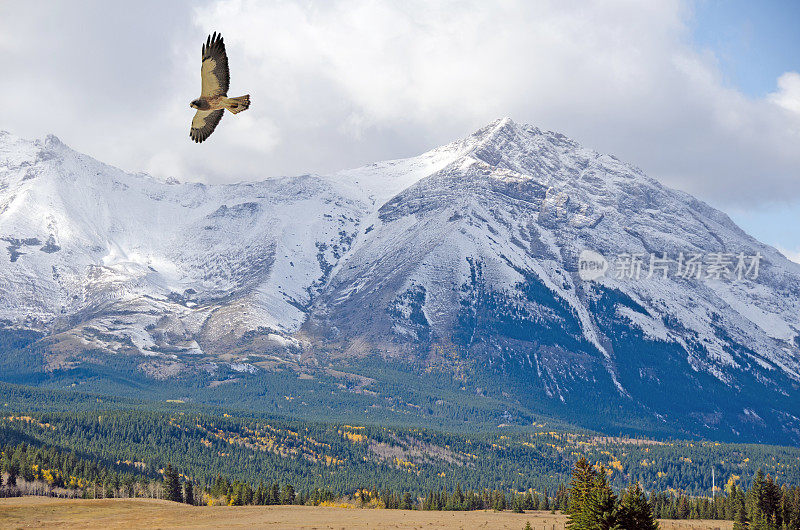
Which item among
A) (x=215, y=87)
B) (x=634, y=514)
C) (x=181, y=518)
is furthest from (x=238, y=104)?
(x=181, y=518)

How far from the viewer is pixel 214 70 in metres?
62.6

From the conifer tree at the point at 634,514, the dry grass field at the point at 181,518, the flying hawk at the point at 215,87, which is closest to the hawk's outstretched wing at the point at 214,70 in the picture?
the flying hawk at the point at 215,87

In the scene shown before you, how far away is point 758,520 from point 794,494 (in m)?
30.8

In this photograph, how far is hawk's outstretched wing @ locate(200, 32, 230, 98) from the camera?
204 feet

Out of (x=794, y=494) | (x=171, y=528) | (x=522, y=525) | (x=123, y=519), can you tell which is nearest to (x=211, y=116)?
(x=171, y=528)

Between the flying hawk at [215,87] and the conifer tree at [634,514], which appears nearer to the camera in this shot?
the flying hawk at [215,87]

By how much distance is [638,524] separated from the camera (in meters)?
116

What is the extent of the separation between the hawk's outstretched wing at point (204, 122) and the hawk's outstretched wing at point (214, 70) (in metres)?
1.39

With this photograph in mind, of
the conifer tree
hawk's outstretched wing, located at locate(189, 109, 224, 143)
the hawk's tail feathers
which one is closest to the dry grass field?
the conifer tree

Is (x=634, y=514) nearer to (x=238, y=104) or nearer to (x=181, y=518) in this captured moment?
(x=238, y=104)

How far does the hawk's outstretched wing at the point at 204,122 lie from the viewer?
6431cm

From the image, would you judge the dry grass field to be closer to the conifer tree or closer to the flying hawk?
the conifer tree

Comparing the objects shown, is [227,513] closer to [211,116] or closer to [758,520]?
[758,520]

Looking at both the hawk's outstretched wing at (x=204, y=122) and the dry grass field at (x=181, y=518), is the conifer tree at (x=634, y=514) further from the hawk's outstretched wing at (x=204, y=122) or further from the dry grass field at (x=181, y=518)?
the hawk's outstretched wing at (x=204, y=122)
